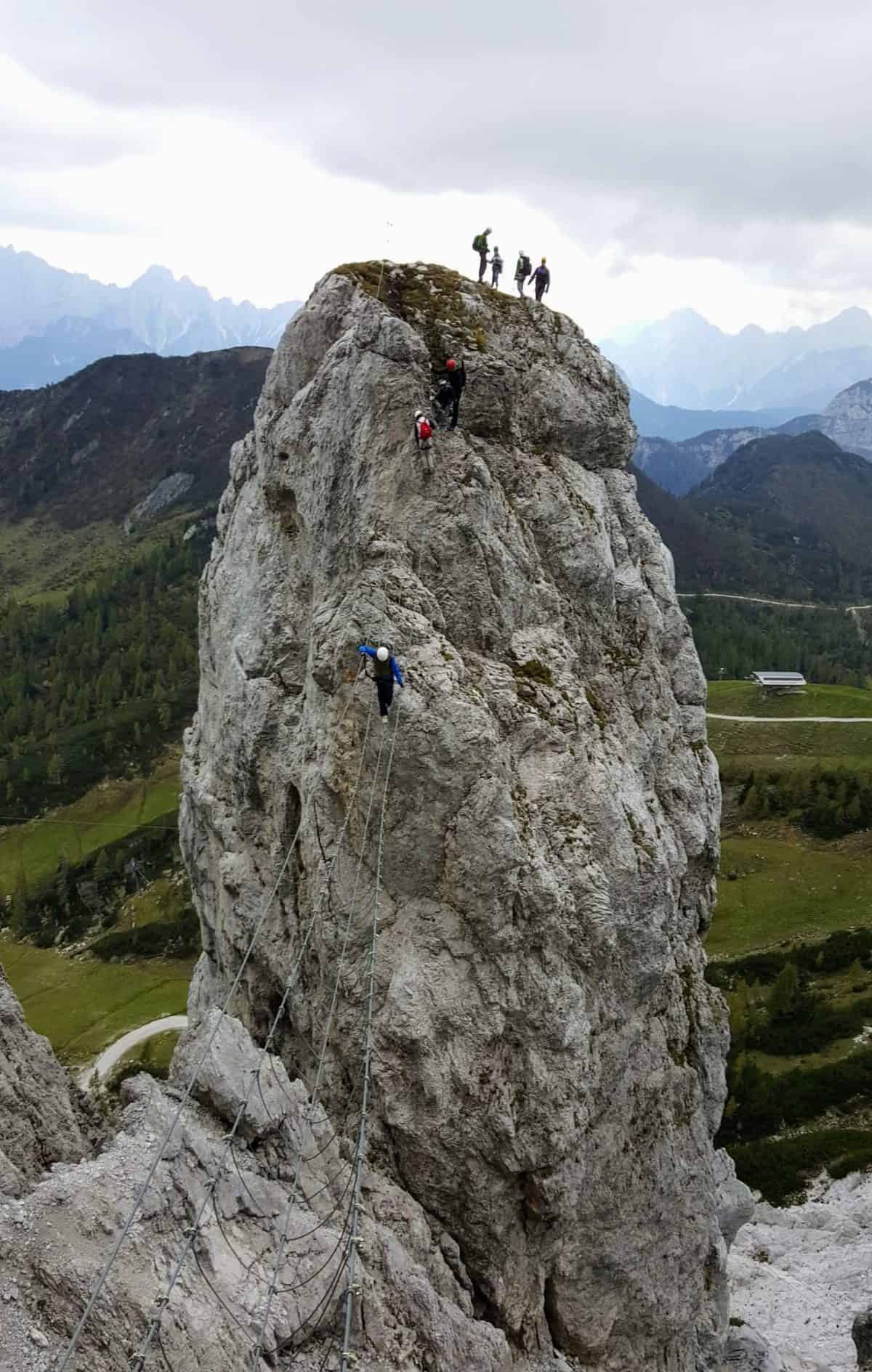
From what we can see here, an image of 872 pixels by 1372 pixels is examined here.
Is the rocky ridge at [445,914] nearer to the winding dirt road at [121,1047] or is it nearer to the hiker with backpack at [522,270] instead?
the hiker with backpack at [522,270]

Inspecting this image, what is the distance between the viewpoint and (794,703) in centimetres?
15188

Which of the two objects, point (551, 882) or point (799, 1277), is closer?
→ point (551, 882)

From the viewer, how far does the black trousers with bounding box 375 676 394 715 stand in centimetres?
1928

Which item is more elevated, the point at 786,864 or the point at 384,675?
the point at 384,675

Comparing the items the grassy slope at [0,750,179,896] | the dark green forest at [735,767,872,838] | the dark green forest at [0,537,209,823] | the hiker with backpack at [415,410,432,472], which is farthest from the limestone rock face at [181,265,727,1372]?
the dark green forest at [0,537,209,823]

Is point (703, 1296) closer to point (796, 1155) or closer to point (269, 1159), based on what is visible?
point (269, 1159)

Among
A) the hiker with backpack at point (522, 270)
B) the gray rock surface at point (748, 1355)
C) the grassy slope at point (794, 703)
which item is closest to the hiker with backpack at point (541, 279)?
the hiker with backpack at point (522, 270)

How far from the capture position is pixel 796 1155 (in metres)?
58.8

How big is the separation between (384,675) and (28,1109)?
38.9ft

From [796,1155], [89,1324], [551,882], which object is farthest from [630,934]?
[796,1155]

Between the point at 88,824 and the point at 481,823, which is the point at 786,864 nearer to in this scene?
the point at 481,823

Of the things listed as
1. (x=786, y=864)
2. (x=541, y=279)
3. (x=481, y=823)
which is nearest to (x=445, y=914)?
(x=481, y=823)

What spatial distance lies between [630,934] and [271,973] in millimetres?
9764

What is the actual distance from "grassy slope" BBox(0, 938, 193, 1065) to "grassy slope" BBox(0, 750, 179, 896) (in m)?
25.7
